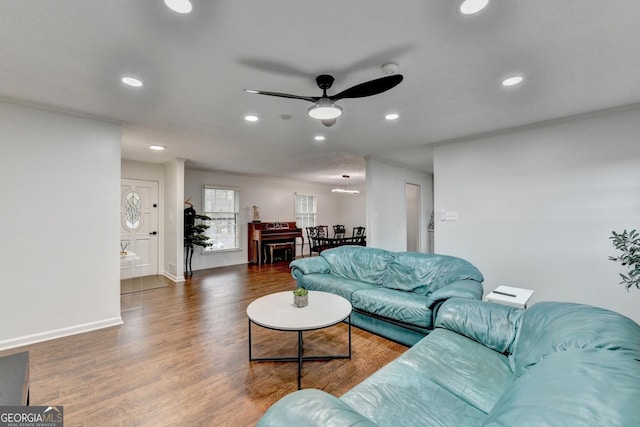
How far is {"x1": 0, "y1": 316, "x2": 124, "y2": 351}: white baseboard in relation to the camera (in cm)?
267

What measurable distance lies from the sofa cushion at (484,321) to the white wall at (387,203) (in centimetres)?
321

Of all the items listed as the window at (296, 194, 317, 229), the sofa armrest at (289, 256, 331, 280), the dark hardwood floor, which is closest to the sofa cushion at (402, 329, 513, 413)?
the dark hardwood floor

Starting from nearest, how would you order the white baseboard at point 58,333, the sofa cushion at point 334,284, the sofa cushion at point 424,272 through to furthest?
the white baseboard at point 58,333 → the sofa cushion at point 424,272 → the sofa cushion at point 334,284

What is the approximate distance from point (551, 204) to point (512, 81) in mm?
1946

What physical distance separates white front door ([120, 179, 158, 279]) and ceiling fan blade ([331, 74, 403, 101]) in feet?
17.6

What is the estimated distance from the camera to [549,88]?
247cm

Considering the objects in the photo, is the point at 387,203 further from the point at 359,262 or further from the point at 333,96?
the point at 333,96

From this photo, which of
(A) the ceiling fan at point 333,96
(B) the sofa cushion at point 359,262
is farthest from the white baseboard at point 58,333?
(A) the ceiling fan at point 333,96

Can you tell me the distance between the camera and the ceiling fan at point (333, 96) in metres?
1.82

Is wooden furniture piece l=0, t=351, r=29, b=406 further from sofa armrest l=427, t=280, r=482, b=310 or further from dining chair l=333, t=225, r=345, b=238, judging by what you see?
dining chair l=333, t=225, r=345, b=238

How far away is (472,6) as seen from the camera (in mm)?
1459

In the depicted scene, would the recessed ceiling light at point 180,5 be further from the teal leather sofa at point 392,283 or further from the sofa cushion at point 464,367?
the teal leather sofa at point 392,283

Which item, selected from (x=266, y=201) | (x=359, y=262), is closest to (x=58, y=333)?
(x=359, y=262)

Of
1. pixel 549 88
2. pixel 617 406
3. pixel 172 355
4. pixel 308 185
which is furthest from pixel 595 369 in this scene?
pixel 308 185
